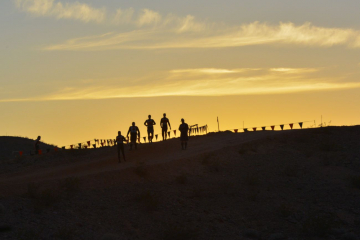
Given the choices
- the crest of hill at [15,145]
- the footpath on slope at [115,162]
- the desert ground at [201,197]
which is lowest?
the desert ground at [201,197]

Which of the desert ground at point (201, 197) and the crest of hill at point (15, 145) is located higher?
the crest of hill at point (15, 145)

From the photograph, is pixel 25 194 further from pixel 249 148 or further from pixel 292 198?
pixel 249 148

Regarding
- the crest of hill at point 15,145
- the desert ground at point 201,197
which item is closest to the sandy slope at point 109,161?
the desert ground at point 201,197

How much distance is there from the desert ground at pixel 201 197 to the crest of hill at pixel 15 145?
1866 inches

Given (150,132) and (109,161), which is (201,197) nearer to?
(109,161)

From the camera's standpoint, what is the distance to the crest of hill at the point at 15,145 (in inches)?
3115

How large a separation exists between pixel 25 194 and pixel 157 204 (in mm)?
5738

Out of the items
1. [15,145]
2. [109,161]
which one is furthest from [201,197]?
[15,145]

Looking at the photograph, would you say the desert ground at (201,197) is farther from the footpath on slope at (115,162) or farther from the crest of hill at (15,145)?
the crest of hill at (15,145)

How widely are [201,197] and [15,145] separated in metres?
62.4

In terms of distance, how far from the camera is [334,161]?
33594mm

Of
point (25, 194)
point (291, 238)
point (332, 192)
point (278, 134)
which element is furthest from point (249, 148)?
point (25, 194)

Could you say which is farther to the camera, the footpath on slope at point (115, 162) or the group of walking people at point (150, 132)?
the group of walking people at point (150, 132)

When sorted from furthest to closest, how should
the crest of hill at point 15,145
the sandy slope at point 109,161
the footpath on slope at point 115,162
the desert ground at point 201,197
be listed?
1. the crest of hill at point 15,145
2. the sandy slope at point 109,161
3. the footpath on slope at point 115,162
4. the desert ground at point 201,197
